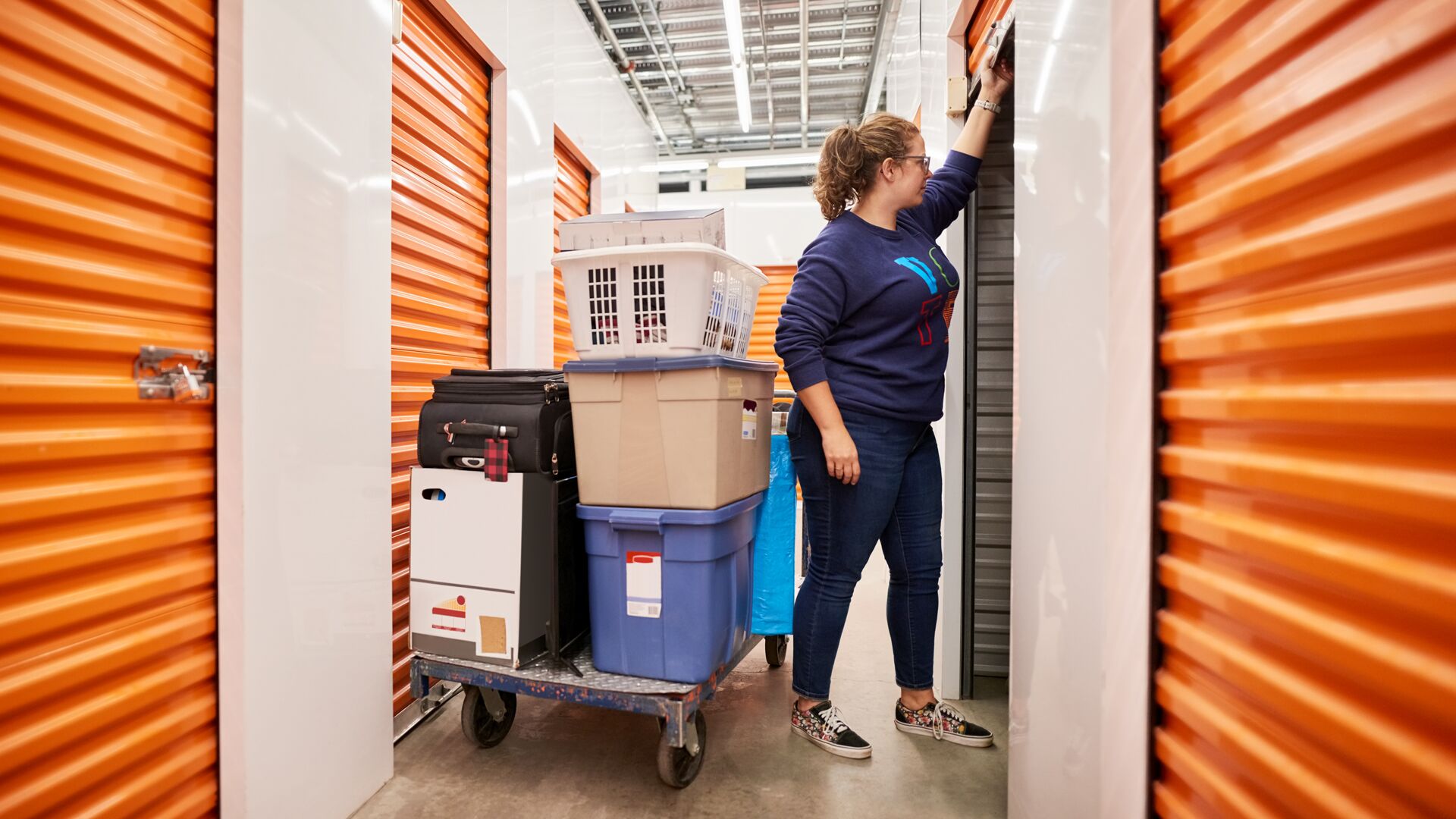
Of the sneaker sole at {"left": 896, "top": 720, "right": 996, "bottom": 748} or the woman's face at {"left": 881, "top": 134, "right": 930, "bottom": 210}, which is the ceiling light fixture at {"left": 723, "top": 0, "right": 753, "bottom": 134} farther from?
the sneaker sole at {"left": 896, "top": 720, "right": 996, "bottom": 748}

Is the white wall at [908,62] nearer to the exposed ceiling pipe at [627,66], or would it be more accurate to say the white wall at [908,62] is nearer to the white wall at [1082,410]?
the white wall at [1082,410]

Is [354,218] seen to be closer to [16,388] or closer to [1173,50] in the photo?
[16,388]

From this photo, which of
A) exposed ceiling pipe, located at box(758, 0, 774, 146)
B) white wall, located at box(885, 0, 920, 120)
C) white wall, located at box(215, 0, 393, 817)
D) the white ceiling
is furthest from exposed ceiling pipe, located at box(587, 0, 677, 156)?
→ white wall, located at box(215, 0, 393, 817)

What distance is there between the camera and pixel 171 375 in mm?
1538

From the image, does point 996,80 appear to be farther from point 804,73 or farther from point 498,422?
point 804,73

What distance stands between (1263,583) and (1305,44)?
0.74m

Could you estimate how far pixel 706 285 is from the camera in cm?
206

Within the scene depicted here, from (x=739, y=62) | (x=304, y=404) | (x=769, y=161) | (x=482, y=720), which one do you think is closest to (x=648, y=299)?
(x=304, y=404)

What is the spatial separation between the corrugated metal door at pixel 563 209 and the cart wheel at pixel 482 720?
7.27 feet

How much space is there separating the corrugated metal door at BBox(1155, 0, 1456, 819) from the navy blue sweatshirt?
0.90m

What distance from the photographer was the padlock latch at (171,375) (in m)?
1.49

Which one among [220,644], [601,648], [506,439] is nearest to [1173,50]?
[506,439]

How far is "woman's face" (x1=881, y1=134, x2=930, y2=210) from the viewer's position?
2.14 meters

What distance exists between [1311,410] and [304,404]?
2094mm
